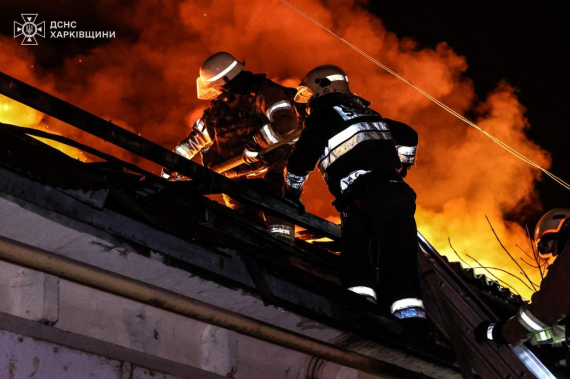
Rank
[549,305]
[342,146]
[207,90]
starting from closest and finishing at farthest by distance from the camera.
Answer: [549,305] < [342,146] < [207,90]

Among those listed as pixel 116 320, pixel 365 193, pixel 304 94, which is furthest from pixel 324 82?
pixel 116 320

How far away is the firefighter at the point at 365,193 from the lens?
5078mm

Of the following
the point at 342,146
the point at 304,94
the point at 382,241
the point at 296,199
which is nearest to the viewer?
the point at 382,241

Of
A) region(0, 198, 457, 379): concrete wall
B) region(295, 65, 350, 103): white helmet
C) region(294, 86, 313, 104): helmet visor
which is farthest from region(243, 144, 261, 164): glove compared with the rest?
region(0, 198, 457, 379): concrete wall

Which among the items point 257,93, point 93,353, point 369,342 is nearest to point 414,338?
point 369,342

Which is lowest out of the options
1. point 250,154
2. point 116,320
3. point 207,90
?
point 116,320

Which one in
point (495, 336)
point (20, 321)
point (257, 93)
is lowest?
point (20, 321)

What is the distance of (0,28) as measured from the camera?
13016 millimetres

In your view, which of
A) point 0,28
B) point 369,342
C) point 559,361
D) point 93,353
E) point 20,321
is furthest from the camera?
point 0,28

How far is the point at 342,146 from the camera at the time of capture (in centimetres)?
541

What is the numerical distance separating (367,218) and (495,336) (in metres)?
1.08

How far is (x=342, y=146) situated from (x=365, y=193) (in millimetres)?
363

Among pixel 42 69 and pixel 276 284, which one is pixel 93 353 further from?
pixel 42 69

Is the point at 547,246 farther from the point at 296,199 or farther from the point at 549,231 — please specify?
the point at 296,199
